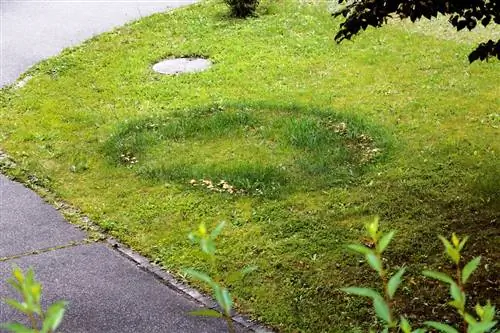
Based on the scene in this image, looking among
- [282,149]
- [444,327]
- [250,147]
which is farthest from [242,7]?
[444,327]

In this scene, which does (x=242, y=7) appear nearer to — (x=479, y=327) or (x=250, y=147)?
(x=250, y=147)

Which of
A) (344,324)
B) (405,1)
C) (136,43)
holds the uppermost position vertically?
(405,1)

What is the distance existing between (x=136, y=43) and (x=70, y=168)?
447cm

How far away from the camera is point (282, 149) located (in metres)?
7.76

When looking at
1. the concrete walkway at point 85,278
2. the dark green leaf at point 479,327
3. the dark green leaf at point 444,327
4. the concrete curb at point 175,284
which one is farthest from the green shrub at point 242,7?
the dark green leaf at point 479,327

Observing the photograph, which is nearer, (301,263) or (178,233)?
(301,263)

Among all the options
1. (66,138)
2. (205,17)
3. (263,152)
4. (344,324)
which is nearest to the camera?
(344,324)

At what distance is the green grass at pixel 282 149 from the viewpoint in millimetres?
5805

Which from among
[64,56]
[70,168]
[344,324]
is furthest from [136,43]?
[344,324]

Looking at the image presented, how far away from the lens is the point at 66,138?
27.7ft

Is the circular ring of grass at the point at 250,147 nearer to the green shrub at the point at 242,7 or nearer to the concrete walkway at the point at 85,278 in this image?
the concrete walkway at the point at 85,278

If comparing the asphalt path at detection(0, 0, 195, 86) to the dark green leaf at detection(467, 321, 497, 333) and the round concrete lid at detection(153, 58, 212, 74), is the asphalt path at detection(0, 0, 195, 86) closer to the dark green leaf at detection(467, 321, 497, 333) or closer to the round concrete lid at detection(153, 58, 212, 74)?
the round concrete lid at detection(153, 58, 212, 74)

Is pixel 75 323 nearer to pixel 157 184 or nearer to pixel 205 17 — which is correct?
pixel 157 184

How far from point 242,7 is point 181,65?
249 cm
